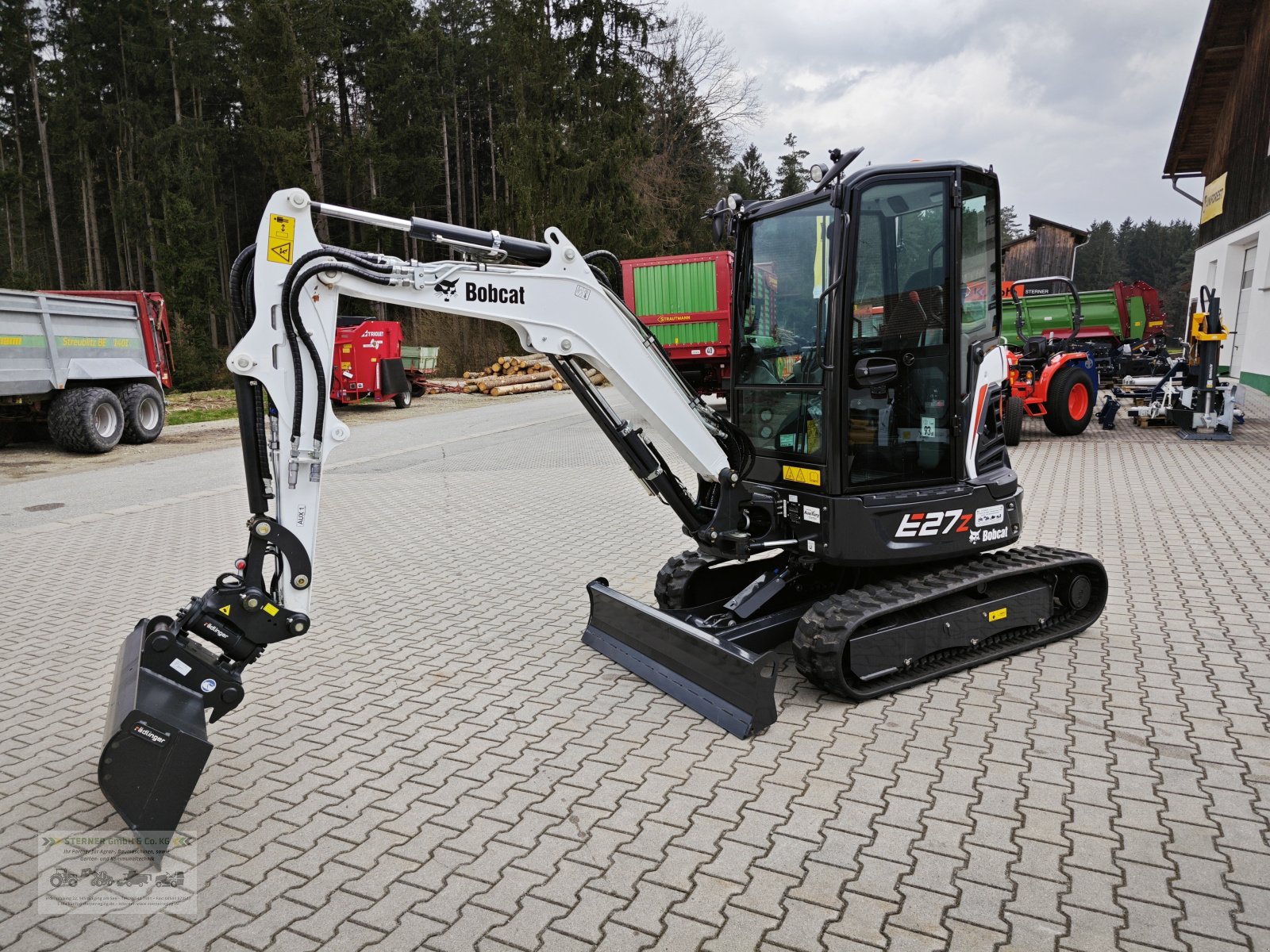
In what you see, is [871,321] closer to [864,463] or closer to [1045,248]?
→ [864,463]

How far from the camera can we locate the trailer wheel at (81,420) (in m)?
14.1

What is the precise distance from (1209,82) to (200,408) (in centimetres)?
2855

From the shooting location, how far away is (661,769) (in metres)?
3.84

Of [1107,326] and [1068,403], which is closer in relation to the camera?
[1068,403]

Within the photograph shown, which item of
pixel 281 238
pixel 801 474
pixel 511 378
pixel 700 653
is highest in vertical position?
pixel 281 238

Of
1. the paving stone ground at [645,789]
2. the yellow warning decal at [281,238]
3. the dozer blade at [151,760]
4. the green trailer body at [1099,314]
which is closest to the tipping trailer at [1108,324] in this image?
the green trailer body at [1099,314]

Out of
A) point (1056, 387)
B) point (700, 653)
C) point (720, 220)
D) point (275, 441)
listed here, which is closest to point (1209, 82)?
point (1056, 387)

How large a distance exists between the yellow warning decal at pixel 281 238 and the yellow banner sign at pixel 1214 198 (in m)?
25.8

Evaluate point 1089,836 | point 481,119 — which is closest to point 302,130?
point 481,119

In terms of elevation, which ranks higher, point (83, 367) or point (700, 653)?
point (83, 367)

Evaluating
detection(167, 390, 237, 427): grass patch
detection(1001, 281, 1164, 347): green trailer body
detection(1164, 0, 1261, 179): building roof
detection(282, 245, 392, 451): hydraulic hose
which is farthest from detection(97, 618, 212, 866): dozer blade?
detection(1164, 0, 1261, 179): building roof

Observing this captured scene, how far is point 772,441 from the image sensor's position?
4910 mm

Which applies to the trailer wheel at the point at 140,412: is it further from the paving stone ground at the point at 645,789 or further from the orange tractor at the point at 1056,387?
the orange tractor at the point at 1056,387

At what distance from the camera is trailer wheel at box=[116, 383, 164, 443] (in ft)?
50.4
